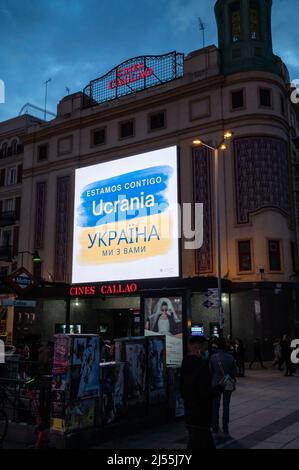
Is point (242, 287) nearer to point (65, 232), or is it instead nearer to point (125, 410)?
point (65, 232)

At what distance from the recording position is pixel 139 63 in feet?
131

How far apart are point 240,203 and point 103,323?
52.8 feet

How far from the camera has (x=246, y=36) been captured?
35.3 m

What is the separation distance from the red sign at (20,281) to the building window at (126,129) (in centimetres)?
2494

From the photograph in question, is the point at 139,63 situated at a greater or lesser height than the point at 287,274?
greater

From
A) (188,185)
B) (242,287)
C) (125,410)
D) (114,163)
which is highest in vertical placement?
(114,163)

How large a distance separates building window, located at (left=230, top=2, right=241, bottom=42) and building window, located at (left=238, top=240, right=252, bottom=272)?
16492 mm

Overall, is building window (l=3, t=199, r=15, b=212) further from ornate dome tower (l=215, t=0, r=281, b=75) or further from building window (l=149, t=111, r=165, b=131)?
ornate dome tower (l=215, t=0, r=281, b=75)

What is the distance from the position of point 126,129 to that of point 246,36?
1200 cm

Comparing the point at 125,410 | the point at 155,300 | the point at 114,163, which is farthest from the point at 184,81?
the point at 125,410

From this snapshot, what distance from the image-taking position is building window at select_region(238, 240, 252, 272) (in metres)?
31.2

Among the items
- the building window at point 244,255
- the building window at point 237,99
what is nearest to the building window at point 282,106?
the building window at point 237,99

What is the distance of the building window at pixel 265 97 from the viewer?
3325 cm

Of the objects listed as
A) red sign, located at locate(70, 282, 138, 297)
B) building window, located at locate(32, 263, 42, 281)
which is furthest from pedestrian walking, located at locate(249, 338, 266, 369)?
building window, located at locate(32, 263, 42, 281)
